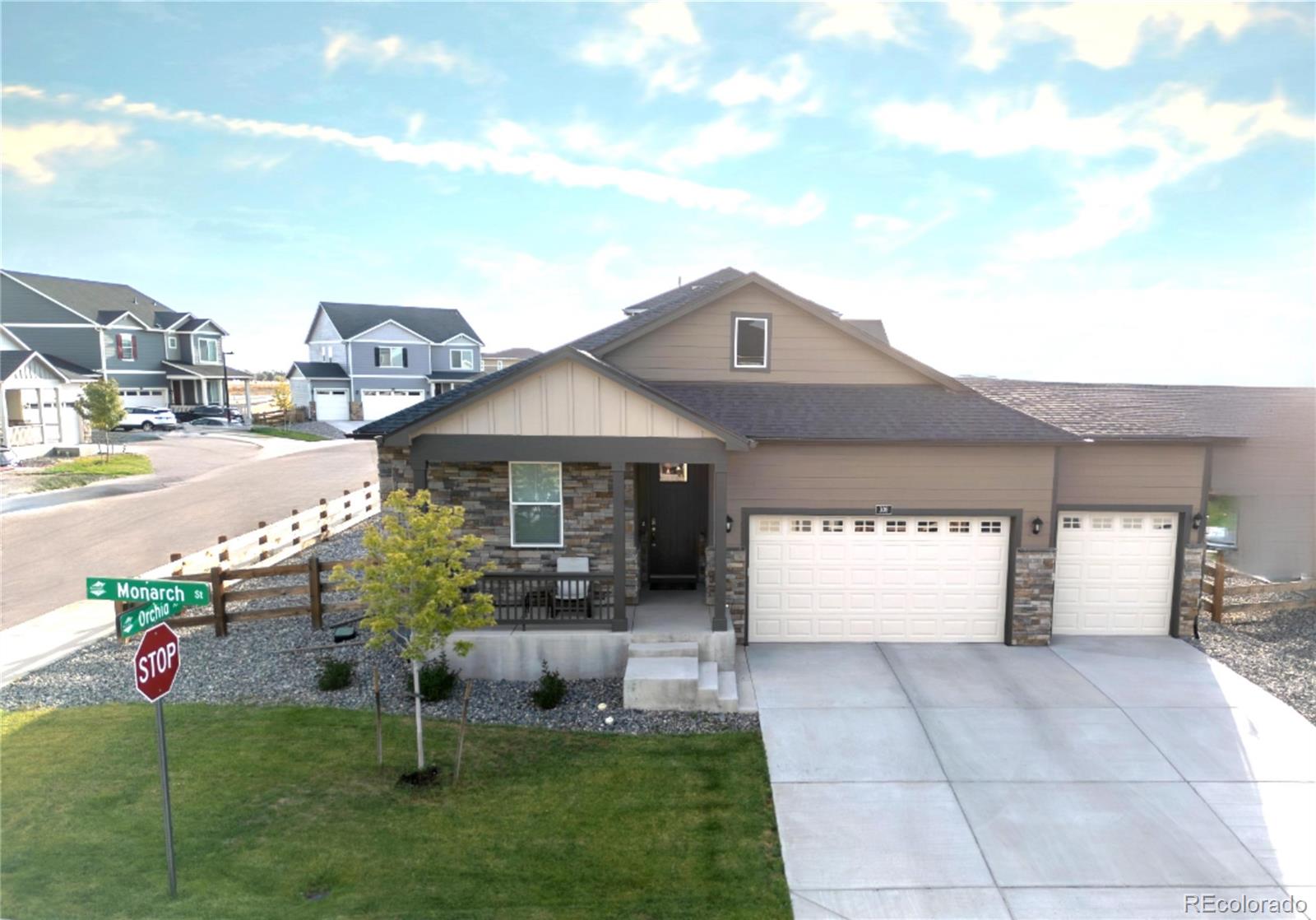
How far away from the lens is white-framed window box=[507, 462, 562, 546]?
38.3 ft

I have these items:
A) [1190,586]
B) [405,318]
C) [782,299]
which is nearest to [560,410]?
[782,299]

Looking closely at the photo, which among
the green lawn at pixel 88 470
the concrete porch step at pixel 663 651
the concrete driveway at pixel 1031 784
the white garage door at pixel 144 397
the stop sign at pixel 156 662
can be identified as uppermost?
the white garage door at pixel 144 397

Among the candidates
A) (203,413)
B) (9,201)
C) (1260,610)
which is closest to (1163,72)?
(1260,610)

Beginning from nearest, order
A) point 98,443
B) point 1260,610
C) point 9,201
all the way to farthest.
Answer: point 1260,610
point 9,201
point 98,443

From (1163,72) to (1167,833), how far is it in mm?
14183

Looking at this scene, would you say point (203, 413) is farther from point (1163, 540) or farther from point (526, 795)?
point (1163, 540)

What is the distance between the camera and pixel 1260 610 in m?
12.9

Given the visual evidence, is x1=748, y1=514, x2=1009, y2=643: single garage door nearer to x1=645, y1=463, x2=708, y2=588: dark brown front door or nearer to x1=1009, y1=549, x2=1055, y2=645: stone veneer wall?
x1=1009, y1=549, x2=1055, y2=645: stone veneer wall

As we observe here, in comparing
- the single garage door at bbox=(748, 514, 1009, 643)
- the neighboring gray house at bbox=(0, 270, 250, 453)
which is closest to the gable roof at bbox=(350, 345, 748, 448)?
the single garage door at bbox=(748, 514, 1009, 643)

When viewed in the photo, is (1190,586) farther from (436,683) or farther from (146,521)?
(146,521)

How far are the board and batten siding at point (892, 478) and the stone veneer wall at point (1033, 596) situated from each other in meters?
0.30

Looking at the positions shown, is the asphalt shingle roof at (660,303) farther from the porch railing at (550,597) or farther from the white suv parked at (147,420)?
the white suv parked at (147,420)

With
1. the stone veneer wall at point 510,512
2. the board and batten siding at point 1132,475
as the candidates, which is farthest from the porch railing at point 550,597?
the board and batten siding at point 1132,475

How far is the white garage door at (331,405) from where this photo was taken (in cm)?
5331
